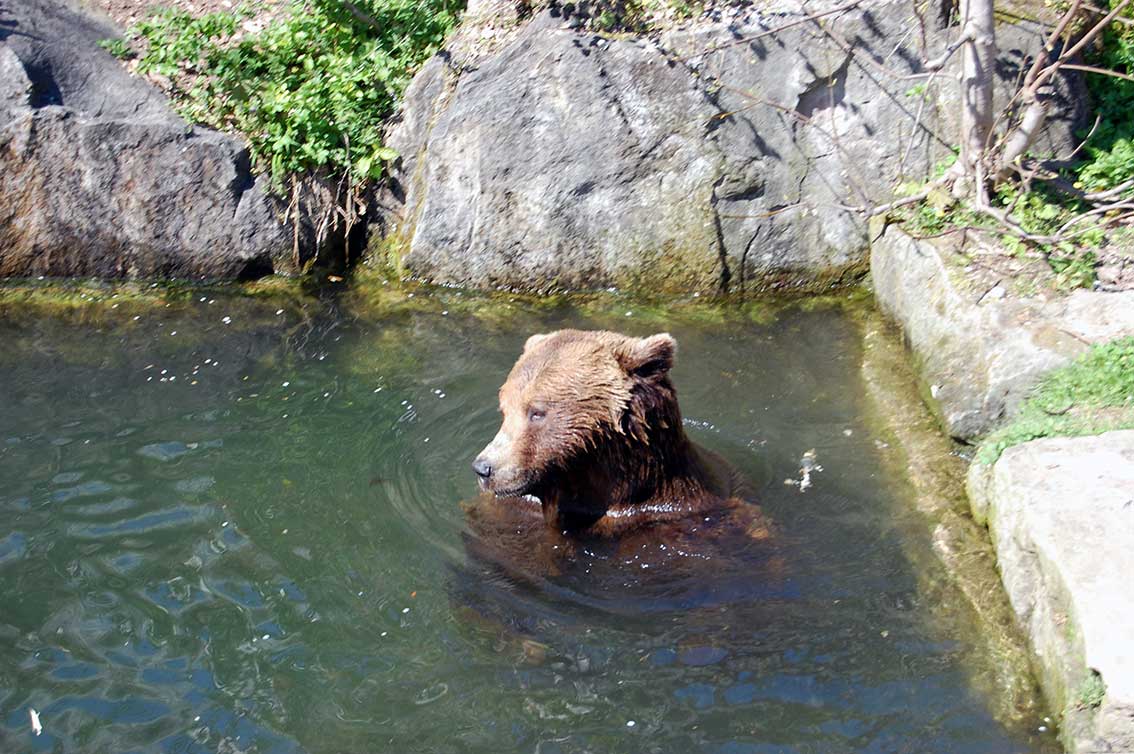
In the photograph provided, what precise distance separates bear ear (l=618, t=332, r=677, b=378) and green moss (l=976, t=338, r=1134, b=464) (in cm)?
187

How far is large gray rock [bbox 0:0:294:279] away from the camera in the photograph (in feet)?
31.1

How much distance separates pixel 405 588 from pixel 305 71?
590 centimetres

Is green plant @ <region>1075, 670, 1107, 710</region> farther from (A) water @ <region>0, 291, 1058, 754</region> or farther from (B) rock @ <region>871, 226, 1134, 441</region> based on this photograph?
(B) rock @ <region>871, 226, 1134, 441</region>

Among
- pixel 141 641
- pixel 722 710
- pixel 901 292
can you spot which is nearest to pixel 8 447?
pixel 141 641

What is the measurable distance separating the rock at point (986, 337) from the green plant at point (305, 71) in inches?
184

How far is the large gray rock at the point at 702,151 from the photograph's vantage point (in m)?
8.96

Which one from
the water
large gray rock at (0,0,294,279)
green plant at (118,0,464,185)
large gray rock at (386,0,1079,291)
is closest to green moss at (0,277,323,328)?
large gray rock at (0,0,294,279)

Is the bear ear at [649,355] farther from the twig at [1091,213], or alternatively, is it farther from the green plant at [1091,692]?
the twig at [1091,213]

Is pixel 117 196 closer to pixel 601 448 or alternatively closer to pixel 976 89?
pixel 601 448

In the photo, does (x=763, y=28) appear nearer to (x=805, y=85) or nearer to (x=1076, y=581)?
(x=805, y=85)

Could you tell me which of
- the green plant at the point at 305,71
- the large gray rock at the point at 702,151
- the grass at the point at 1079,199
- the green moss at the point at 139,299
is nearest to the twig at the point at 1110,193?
the grass at the point at 1079,199

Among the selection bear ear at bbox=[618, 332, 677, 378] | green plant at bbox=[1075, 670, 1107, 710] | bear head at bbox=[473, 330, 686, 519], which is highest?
bear ear at bbox=[618, 332, 677, 378]

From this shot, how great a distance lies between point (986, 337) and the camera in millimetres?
6836

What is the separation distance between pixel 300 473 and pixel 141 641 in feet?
5.36
